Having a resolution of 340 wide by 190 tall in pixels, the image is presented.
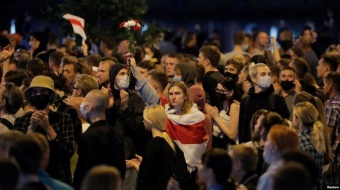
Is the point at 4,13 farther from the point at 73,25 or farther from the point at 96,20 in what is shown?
the point at 73,25

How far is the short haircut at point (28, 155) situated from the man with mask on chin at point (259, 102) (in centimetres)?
442

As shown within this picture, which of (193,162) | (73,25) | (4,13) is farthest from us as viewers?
(4,13)

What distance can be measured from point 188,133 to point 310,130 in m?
1.67

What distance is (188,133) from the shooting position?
12.0 meters

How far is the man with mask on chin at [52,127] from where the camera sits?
1062cm

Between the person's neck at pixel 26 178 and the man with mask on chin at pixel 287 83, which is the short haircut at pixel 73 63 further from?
the person's neck at pixel 26 178

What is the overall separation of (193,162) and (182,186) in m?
0.81

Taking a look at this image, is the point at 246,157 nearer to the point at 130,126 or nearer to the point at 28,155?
the point at 28,155

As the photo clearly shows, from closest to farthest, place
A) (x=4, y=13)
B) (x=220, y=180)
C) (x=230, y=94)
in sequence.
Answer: (x=220, y=180) < (x=230, y=94) < (x=4, y=13)

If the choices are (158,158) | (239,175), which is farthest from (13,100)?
(239,175)

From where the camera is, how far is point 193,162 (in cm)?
1198

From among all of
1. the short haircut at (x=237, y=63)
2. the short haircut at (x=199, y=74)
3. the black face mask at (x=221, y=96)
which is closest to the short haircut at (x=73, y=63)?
the short haircut at (x=199, y=74)

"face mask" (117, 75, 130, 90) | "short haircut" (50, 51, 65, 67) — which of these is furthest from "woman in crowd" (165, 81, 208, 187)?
"short haircut" (50, 51, 65, 67)

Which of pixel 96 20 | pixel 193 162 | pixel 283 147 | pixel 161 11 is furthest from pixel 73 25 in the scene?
pixel 161 11
